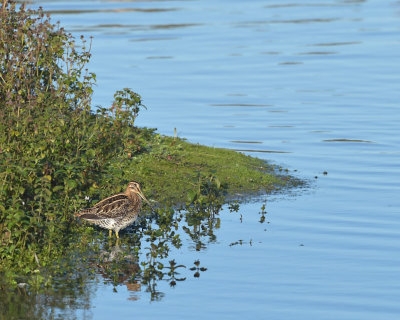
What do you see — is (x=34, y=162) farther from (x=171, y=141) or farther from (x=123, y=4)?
(x=123, y=4)

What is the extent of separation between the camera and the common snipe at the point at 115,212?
1262 cm

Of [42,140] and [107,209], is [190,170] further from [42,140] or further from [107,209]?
[42,140]

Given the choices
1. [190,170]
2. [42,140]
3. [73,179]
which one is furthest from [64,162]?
[190,170]

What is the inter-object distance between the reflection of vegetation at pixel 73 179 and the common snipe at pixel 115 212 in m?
0.24

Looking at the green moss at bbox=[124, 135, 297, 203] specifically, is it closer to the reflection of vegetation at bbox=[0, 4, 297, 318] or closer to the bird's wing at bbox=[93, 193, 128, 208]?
the reflection of vegetation at bbox=[0, 4, 297, 318]

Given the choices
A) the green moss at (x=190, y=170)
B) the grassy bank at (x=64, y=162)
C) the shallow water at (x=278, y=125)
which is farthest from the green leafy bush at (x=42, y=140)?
the shallow water at (x=278, y=125)

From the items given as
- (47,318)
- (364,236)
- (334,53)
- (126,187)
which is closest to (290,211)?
(364,236)

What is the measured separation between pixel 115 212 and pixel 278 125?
9044mm

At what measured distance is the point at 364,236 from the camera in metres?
13.2

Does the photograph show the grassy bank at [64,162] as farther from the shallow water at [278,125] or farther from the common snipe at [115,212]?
the shallow water at [278,125]

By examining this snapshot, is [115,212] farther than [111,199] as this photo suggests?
No

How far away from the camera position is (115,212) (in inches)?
496

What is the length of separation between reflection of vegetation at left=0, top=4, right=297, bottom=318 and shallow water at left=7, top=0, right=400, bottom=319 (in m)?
0.42

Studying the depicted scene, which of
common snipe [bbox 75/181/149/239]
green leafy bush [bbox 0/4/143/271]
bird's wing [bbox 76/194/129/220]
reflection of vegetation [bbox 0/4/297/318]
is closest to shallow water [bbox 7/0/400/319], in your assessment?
reflection of vegetation [bbox 0/4/297/318]
